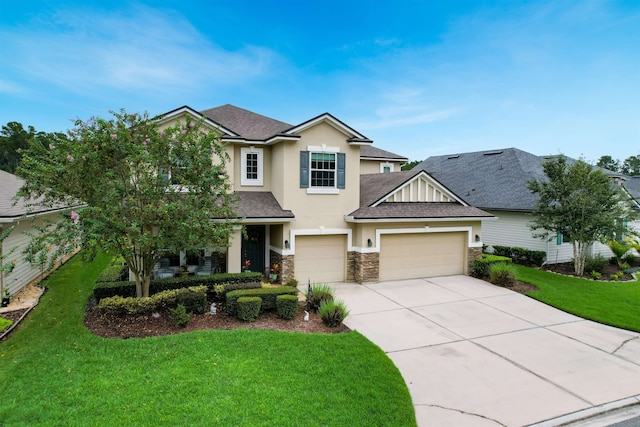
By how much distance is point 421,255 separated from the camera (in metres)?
14.9

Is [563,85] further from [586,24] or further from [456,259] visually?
[456,259]

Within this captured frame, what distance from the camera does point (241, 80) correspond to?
65.0 feet

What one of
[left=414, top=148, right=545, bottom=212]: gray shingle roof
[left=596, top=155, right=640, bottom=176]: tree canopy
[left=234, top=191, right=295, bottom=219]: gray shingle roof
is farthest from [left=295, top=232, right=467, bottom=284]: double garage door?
[left=596, top=155, right=640, bottom=176]: tree canopy

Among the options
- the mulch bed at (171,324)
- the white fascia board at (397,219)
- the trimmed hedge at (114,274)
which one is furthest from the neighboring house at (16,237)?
the white fascia board at (397,219)

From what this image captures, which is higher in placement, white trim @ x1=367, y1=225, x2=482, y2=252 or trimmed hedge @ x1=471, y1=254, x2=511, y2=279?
white trim @ x1=367, y1=225, x2=482, y2=252

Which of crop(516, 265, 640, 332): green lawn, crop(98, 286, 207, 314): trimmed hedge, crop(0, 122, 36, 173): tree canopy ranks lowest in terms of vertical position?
crop(516, 265, 640, 332): green lawn

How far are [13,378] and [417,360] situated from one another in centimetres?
744

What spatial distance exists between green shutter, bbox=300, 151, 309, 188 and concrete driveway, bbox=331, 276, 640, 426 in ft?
14.6

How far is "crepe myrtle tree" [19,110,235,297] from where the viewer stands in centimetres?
801

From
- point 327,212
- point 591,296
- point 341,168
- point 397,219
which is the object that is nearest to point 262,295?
point 327,212

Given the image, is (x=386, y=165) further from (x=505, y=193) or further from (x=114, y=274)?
(x=114, y=274)

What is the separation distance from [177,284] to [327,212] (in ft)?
19.9

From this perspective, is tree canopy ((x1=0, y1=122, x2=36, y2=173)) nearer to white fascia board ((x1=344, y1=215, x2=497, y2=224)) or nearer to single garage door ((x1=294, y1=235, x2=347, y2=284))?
single garage door ((x1=294, y1=235, x2=347, y2=284))

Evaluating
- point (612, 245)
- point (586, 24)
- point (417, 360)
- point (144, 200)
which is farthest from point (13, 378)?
point (612, 245)
